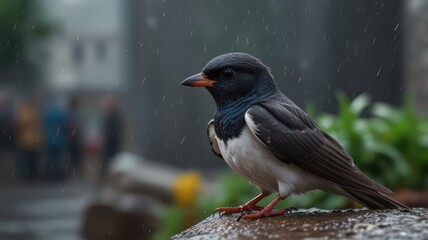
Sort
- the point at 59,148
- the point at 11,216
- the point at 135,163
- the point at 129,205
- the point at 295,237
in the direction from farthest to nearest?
the point at 59,148 < the point at 11,216 < the point at 135,163 < the point at 129,205 < the point at 295,237

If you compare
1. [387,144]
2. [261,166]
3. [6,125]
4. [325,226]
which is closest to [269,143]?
[261,166]

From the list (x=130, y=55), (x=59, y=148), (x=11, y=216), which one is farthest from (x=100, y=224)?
(x=59, y=148)

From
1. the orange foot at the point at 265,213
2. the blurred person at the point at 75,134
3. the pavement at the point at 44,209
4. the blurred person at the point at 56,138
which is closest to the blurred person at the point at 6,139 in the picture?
the blurred person at the point at 56,138

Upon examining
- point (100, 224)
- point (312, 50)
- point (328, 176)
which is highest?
point (312, 50)

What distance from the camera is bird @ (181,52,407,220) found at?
412cm

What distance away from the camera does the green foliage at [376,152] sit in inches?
295

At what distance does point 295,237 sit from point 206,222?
0.81m

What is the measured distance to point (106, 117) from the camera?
2072 centimetres

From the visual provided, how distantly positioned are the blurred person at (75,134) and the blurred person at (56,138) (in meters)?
0.15

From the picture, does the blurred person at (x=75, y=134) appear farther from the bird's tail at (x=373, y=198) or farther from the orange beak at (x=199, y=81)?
the bird's tail at (x=373, y=198)

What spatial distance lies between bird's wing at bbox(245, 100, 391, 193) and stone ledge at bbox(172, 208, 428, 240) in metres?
0.19

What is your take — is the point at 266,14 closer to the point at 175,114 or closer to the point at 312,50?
the point at 312,50

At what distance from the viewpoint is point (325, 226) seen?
12.0ft

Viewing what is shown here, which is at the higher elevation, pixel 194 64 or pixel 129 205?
pixel 194 64
